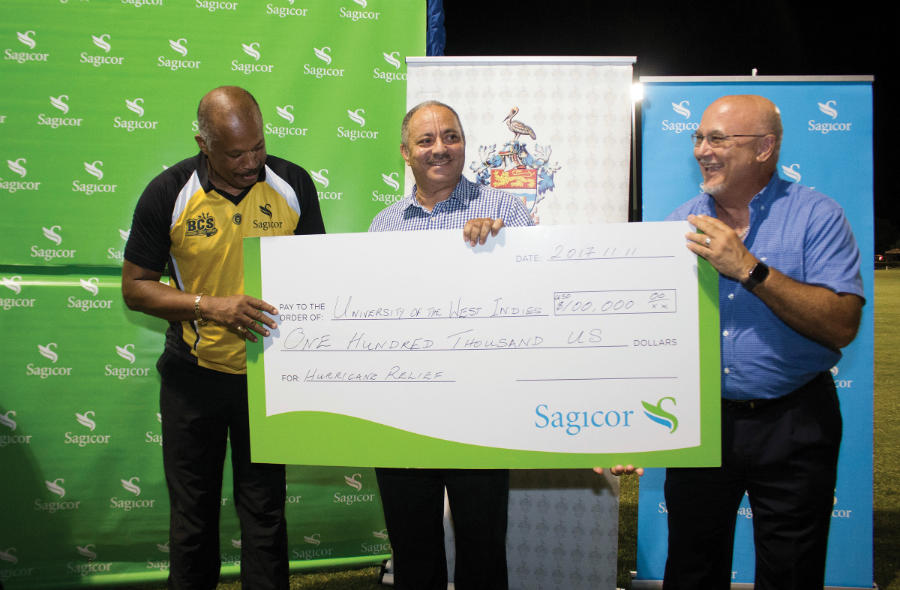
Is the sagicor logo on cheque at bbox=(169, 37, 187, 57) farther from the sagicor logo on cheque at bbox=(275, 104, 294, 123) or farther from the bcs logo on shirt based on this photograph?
the bcs logo on shirt

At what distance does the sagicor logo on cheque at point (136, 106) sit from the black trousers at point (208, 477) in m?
1.45

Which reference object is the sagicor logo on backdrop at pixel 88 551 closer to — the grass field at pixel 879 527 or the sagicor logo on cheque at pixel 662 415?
the grass field at pixel 879 527

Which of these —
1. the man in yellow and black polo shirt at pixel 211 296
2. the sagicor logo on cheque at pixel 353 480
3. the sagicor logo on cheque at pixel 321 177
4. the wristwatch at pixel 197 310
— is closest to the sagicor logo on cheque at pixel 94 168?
the sagicor logo on cheque at pixel 321 177

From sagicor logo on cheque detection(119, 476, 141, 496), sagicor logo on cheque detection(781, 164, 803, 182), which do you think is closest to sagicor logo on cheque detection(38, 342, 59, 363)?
sagicor logo on cheque detection(119, 476, 141, 496)

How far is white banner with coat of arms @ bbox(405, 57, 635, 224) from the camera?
240 centimetres

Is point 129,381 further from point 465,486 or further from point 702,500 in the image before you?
point 702,500

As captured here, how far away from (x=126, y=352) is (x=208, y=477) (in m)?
1.18

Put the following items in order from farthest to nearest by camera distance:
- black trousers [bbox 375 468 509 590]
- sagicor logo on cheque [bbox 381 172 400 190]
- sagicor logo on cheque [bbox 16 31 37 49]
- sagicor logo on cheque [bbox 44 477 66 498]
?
sagicor logo on cheque [bbox 381 172 400 190]
sagicor logo on cheque [bbox 44 477 66 498]
sagicor logo on cheque [bbox 16 31 37 49]
black trousers [bbox 375 468 509 590]

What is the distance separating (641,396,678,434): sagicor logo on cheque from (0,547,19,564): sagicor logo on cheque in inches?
123

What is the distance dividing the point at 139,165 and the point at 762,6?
10.8 metres

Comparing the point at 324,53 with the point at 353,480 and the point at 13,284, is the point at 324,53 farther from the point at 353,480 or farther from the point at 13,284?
the point at 353,480

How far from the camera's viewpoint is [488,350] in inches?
56.1

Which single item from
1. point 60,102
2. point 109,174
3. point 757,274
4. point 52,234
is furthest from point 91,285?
point 757,274

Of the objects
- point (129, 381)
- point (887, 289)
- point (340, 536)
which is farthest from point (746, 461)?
point (887, 289)
